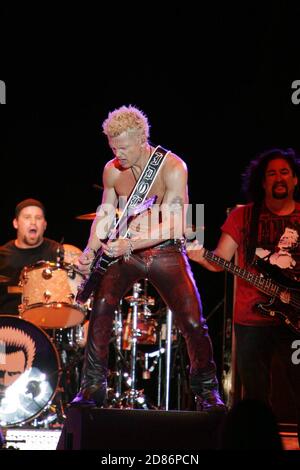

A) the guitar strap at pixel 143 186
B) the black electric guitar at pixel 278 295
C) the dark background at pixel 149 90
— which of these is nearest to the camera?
the guitar strap at pixel 143 186

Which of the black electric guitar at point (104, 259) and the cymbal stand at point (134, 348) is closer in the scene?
the black electric guitar at point (104, 259)

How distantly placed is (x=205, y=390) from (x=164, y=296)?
0.71 metres

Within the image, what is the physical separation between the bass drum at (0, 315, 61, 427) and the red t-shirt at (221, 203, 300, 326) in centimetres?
260

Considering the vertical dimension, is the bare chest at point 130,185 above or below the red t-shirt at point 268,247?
above

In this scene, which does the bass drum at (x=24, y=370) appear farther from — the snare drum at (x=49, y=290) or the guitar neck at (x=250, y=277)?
the guitar neck at (x=250, y=277)

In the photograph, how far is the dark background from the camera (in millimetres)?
9492

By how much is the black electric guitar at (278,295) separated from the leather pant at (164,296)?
939mm

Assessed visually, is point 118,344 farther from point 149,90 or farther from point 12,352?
→ point 149,90

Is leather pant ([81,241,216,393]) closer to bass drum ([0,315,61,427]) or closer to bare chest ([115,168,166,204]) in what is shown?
bare chest ([115,168,166,204])

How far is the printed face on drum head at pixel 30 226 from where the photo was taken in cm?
880

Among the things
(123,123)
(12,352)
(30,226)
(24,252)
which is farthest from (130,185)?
(24,252)

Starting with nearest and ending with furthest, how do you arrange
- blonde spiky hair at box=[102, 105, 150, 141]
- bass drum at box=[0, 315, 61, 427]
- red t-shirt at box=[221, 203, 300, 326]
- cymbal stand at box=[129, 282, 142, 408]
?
1. blonde spiky hair at box=[102, 105, 150, 141]
2. red t-shirt at box=[221, 203, 300, 326]
3. bass drum at box=[0, 315, 61, 427]
4. cymbal stand at box=[129, 282, 142, 408]

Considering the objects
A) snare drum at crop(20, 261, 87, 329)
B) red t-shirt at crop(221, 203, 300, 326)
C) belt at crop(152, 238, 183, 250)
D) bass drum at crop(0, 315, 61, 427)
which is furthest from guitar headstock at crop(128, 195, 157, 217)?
bass drum at crop(0, 315, 61, 427)

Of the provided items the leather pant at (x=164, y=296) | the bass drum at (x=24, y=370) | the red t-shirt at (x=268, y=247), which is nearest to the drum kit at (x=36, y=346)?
the bass drum at (x=24, y=370)
